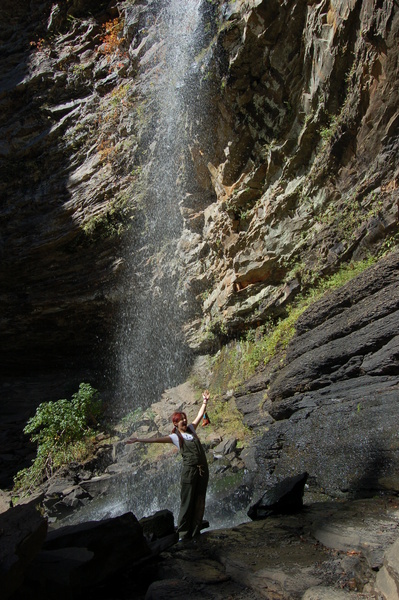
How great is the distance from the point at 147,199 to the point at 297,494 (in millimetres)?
10838

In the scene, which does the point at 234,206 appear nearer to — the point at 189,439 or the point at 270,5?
the point at 270,5

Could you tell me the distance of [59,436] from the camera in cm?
1130

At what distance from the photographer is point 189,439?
13.3 feet

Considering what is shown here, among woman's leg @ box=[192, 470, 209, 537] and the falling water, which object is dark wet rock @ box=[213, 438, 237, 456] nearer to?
woman's leg @ box=[192, 470, 209, 537]

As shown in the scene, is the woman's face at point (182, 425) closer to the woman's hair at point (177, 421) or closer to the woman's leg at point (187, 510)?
the woman's hair at point (177, 421)

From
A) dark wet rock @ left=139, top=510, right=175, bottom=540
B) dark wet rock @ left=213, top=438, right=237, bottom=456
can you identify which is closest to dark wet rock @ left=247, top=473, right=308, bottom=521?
dark wet rock @ left=139, top=510, right=175, bottom=540

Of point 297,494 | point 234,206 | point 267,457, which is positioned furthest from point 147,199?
point 297,494

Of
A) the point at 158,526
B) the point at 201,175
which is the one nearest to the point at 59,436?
the point at 158,526

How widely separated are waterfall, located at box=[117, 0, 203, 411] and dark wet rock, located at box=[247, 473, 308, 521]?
8.78m

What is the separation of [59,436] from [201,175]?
887cm

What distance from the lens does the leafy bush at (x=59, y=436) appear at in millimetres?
A: 10695

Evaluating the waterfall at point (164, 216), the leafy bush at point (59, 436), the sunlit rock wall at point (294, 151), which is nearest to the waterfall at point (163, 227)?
the waterfall at point (164, 216)

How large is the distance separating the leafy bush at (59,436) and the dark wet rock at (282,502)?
793 centimetres

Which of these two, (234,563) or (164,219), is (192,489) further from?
(164,219)
